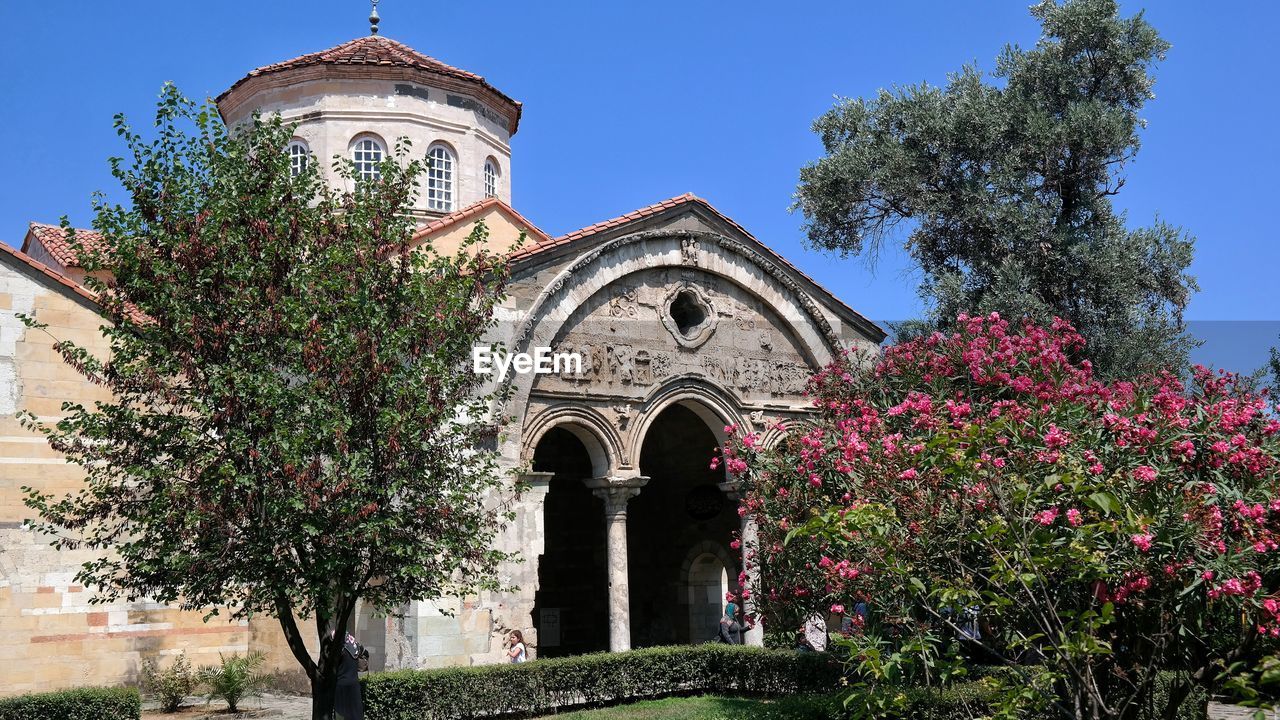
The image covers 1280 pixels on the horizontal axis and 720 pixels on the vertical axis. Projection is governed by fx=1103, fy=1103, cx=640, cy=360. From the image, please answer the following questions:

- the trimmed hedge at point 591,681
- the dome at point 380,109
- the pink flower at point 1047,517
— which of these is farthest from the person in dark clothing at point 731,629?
the pink flower at point 1047,517

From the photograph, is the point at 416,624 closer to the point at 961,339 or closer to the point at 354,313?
the point at 354,313

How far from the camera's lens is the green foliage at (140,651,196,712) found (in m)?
14.9

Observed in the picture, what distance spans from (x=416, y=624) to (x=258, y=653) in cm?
385

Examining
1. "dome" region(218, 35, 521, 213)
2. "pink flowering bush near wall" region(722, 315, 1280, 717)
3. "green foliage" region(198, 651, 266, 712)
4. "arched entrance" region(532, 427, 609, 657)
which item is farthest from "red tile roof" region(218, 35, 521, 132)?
"pink flowering bush near wall" region(722, 315, 1280, 717)

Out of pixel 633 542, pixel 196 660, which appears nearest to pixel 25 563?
pixel 196 660

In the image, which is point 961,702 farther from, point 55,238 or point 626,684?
point 55,238

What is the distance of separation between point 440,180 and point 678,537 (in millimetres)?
8464

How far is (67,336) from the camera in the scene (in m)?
15.2

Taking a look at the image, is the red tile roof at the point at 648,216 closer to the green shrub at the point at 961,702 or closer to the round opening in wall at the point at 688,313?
the round opening in wall at the point at 688,313

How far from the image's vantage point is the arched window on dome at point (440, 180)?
71.3ft

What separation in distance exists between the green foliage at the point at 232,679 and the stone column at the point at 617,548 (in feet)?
16.4

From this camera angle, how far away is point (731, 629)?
16906 mm

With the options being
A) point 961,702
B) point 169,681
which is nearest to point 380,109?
point 169,681

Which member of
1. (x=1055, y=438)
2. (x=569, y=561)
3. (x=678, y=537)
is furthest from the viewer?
(x=569, y=561)
